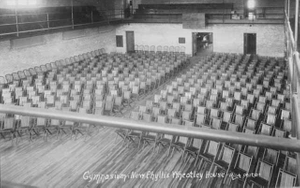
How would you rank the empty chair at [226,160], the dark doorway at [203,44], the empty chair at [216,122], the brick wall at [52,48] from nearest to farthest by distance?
the empty chair at [226,160] → the empty chair at [216,122] → the brick wall at [52,48] → the dark doorway at [203,44]

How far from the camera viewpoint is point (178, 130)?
4.01 ft

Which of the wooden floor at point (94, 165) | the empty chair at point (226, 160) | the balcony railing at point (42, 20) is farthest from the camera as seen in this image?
the balcony railing at point (42, 20)

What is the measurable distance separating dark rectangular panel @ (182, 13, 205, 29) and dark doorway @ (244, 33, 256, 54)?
3438mm

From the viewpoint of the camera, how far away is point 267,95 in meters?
10.8

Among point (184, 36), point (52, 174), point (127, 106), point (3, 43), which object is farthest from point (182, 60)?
point (52, 174)

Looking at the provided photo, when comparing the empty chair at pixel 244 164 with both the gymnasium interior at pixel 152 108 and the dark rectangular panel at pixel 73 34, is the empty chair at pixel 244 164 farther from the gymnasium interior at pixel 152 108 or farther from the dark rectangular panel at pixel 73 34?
the dark rectangular panel at pixel 73 34

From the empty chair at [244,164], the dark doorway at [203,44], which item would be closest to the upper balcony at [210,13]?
the dark doorway at [203,44]

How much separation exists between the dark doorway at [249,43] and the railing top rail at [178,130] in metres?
22.6

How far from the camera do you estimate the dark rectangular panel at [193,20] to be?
22.1m

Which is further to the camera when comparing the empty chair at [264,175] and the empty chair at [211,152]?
the empty chair at [211,152]

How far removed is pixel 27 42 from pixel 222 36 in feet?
46.2

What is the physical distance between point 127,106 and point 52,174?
18.3ft

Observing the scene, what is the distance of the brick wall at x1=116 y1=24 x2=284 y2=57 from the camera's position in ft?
70.3
